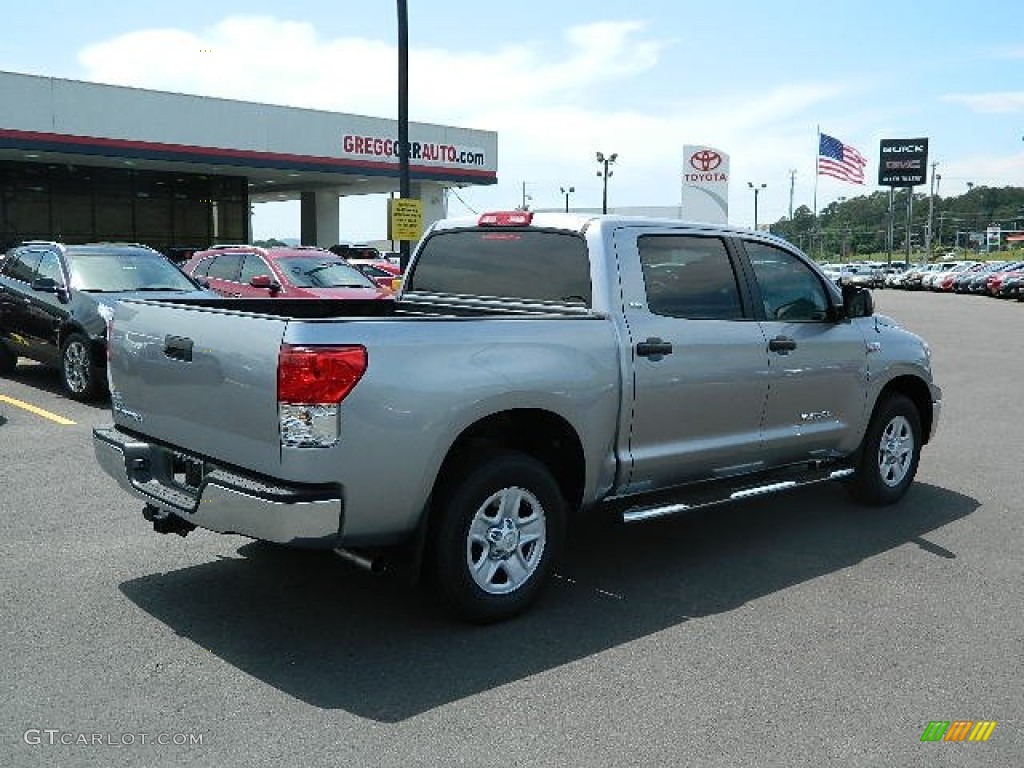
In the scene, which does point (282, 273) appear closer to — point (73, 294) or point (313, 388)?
point (73, 294)

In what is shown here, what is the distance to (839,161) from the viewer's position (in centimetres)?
5594

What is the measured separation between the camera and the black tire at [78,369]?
10109 millimetres

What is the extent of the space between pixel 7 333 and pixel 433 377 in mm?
9546

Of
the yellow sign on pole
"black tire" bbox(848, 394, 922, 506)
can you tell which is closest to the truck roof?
"black tire" bbox(848, 394, 922, 506)

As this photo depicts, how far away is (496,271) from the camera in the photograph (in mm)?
5707

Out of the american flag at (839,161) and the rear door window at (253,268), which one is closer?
the rear door window at (253,268)

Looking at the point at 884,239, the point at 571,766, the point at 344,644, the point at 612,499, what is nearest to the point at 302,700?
the point at 344,644

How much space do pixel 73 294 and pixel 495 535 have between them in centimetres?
761

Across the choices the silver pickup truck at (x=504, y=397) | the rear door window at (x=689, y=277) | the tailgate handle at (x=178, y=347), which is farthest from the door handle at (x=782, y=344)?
the tailgate handle at (x=178, y=347)

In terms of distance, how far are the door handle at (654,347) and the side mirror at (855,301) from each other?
174 cm

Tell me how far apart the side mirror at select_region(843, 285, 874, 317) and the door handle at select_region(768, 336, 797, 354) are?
600 mm

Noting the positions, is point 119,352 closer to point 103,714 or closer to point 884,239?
point 103,714

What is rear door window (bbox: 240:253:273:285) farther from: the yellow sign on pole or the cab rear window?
the cab rear window

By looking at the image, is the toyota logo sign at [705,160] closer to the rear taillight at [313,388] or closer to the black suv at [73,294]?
the black suv at [73,294]
